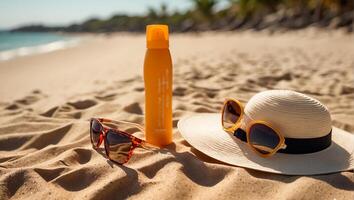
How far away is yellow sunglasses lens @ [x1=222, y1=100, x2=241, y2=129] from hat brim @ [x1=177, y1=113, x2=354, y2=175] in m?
0.05

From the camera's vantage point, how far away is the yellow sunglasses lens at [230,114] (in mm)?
1641

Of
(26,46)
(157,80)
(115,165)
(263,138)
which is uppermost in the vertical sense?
(157,80)

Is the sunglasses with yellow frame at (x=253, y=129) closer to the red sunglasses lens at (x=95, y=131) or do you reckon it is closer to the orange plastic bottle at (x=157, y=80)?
the orange plastic bottle at (x=157, y=80)

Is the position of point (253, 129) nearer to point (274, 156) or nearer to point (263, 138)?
point (263, 138)

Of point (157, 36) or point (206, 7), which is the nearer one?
point (157, 36)

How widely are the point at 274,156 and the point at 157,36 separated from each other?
749mm

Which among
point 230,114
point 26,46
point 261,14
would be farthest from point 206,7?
point 230,114

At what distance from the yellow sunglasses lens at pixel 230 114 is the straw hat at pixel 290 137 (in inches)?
2.3

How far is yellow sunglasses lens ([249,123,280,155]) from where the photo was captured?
1420 millimetres

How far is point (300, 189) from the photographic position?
1.29m

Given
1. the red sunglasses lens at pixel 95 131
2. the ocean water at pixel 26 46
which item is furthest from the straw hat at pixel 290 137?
the ocean water at pixel 26 46

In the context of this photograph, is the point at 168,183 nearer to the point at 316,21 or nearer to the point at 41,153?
the point at 41,153

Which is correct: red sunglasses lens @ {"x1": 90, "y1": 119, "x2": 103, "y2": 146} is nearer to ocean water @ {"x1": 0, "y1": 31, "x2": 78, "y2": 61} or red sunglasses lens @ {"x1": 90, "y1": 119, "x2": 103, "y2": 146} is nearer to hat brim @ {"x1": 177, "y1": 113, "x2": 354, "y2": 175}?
hat brim @ {"x1": 177, "y1": 113, "x2": 354, "y2": 175}

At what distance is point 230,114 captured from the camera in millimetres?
1682
